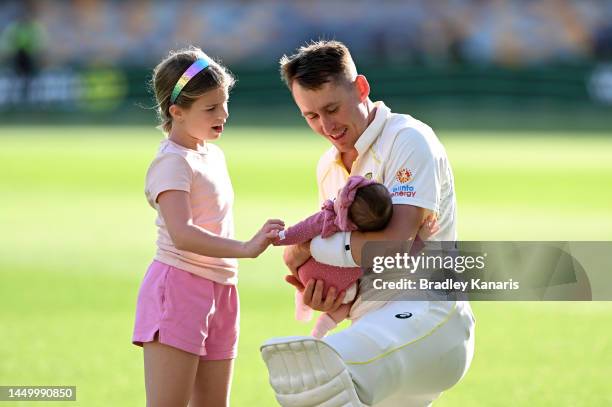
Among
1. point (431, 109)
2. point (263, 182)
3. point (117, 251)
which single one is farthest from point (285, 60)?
point (431, 109)

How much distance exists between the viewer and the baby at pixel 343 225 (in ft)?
14.9

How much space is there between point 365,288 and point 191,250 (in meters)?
0.77

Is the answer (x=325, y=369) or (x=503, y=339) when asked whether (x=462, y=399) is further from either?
(x=325, y=369)

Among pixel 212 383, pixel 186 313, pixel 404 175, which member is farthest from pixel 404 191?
pixel 212 383

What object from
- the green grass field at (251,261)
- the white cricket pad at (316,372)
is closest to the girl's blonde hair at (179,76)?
the white cricket pad at (316,372)

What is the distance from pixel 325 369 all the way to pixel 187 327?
2.62 feet

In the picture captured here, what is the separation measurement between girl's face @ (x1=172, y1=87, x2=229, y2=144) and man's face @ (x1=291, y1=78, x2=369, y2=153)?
13.3 inches

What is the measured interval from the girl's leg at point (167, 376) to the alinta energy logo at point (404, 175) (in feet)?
3.83

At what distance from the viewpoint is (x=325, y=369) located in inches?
167

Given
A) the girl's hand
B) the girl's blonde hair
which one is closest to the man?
the girl's hand

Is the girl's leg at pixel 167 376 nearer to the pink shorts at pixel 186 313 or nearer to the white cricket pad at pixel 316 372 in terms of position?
the pink shorts at pixel 186 313

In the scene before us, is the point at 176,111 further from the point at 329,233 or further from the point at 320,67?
the point at 329,233

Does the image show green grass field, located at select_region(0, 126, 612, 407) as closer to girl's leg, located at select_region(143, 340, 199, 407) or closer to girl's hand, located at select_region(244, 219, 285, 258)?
girl's leg, located at select_region(143, 340, 199, 407)

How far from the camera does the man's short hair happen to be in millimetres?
4832
